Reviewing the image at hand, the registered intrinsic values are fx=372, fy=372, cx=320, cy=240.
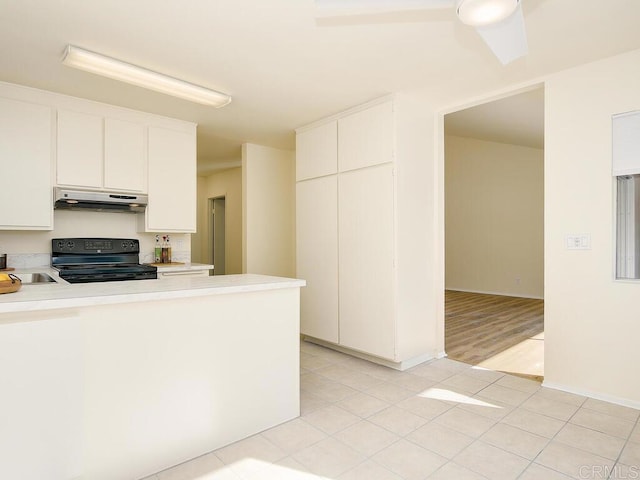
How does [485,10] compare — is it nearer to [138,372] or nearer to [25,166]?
[138,372]

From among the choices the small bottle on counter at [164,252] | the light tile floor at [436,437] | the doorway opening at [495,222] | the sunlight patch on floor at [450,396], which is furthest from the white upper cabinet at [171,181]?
the doorway opening at [495,222]

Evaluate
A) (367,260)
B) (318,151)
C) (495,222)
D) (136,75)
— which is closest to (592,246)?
(367,260)

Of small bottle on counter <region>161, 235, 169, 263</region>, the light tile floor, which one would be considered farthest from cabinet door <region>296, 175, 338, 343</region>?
small bottle on counter <region>161, 235, 169, 263</region>

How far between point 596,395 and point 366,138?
8.77 feet

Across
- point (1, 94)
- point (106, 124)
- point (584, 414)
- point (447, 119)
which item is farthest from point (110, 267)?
point (447, 119)

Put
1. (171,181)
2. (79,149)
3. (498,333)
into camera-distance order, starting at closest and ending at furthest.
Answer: (79,149), (171,181), (498,333)

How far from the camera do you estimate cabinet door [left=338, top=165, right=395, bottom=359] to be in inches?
129

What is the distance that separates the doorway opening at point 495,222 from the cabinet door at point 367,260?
4.69 ft

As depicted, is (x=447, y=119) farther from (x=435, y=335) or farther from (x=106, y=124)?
(x=106, y=124)

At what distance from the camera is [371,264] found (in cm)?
341

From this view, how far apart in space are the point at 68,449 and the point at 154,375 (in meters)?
0.41

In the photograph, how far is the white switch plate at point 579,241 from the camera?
106 inches

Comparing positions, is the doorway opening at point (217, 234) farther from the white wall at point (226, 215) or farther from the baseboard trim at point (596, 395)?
the baseboard trim at point (596, 395)

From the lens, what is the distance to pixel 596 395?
2.64 meters
